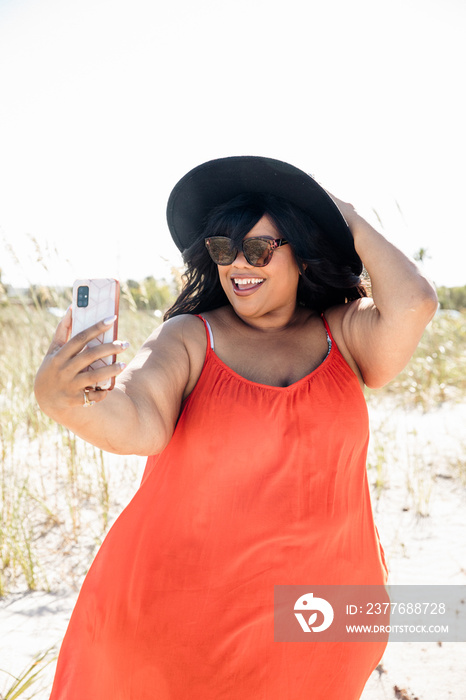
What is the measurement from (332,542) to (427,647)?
50.6 inches

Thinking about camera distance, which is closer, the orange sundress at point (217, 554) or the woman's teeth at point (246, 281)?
the orange sundress at point (217, 554)

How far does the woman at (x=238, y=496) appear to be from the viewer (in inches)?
66.0

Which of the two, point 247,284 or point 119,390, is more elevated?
point 247,284

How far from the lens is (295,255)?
212cm

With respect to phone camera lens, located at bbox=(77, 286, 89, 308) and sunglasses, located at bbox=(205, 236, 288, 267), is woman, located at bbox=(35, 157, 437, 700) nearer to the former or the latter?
sunglasses, located at bbox=(205, 236, 288, 267)

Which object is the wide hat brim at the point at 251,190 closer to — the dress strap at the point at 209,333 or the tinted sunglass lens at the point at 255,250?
the tinted sunglass lens at the point at 255,250

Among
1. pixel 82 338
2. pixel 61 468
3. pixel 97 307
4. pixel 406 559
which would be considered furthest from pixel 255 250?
pixel 61 468

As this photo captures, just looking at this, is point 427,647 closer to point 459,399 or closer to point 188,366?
point 188,366

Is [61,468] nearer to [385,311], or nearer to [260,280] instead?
[260,280]

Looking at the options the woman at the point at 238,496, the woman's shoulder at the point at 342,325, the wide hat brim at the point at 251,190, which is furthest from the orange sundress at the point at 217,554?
the wide hat brim at the point at 251,190

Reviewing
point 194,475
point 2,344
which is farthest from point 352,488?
point 2,344

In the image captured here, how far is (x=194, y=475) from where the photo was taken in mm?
1710

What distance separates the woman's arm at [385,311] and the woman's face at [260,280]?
27 cm

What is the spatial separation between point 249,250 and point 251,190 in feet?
1.00
